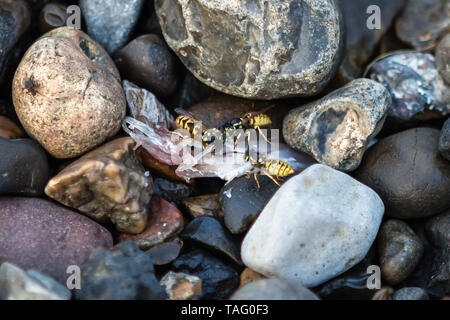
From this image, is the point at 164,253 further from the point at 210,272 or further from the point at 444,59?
the point at 444,59

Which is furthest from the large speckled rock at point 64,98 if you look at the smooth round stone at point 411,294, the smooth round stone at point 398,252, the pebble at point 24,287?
the smooth round stone at point 411,294

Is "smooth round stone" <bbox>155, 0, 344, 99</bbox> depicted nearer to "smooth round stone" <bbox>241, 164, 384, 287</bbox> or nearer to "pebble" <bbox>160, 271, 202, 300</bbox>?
"smooth round stone" <bbox>241, 164, 384, 287</bbox>

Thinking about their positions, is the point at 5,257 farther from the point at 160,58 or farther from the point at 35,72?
the point at 160,58

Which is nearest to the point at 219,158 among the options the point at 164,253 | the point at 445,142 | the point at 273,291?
the point at 164,253

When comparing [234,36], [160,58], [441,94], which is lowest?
[441,94]

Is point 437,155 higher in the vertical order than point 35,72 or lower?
lower

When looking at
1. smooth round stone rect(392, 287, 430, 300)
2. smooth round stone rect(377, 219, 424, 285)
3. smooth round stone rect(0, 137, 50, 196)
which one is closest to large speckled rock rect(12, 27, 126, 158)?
smooth round stone rect(0, 137, 50, 196)
